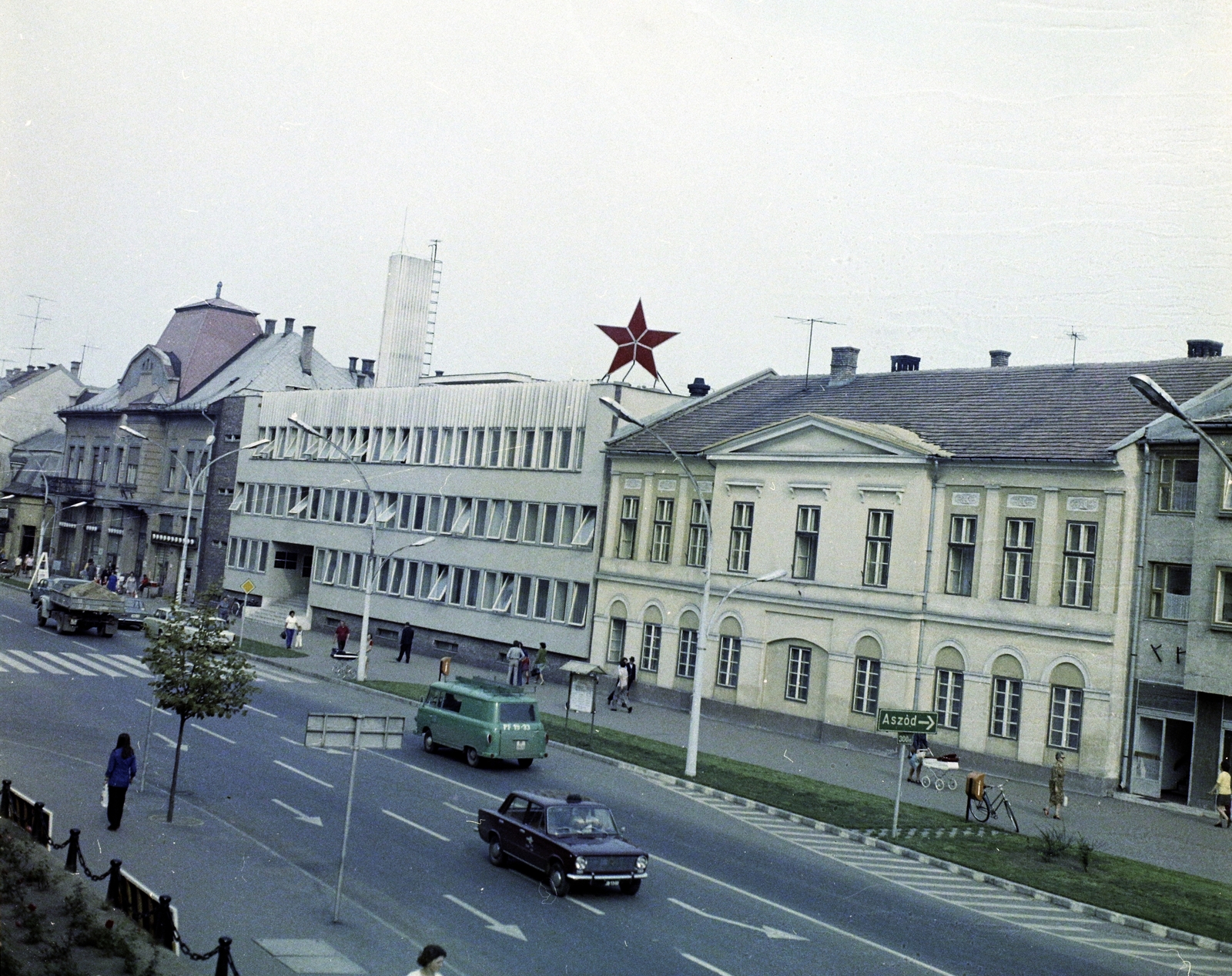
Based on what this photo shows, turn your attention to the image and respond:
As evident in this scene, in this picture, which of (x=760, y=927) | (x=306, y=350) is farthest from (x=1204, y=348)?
(x=306, y=350)

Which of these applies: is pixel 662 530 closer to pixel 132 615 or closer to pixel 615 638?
pixel 615 638

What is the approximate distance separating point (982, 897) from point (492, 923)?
383 inches

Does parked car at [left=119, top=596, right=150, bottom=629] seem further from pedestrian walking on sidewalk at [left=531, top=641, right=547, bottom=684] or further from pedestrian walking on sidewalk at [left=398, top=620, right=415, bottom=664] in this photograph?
pedestrian walking on sidewalk at [left=531, top=641, right=547, bottom=684]

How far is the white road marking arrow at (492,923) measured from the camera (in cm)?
1795

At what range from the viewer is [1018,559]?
122 ft

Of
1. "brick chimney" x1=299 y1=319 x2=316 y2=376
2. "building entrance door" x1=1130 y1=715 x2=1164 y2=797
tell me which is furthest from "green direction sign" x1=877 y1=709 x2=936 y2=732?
"brick chimney" x1=299 y1=319 x2=316 y2=376

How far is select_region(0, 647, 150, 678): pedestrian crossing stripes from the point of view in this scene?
135 feet

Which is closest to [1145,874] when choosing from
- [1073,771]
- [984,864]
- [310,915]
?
[984,864]

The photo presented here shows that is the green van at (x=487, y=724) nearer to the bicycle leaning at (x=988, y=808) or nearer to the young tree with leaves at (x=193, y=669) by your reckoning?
the young tree with leaves at (x=193, y=669)

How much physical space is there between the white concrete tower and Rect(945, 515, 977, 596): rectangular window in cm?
4104

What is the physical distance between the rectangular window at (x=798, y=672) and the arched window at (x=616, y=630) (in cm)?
908

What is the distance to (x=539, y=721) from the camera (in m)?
32.1

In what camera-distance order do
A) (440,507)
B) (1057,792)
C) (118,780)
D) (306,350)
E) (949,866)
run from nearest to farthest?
(118,780), (949,866), (1057,792), (440,507), (306,350)

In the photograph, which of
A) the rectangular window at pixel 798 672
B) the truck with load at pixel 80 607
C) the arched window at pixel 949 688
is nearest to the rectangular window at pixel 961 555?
the arched window at pixel 949 688
